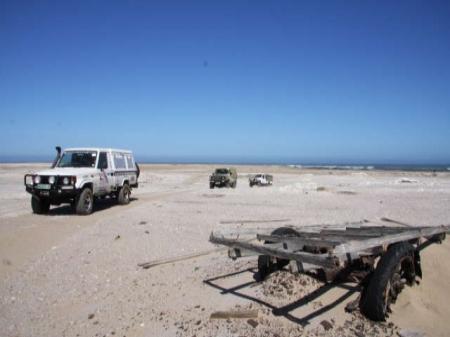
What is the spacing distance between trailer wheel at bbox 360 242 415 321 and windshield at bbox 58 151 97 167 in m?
12.0

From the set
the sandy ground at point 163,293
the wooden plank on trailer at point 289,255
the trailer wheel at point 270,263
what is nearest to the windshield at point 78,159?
the sandy ground at point 163,293

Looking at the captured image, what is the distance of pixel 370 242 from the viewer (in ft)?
15.0

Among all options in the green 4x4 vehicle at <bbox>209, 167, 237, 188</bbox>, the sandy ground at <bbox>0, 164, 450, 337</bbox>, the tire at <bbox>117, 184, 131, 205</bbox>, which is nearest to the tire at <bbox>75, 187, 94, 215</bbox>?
the sandy ground at <bbox>0, 164, 450, 337</bbox>

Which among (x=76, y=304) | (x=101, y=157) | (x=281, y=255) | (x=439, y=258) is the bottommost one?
(x=76, y=304)

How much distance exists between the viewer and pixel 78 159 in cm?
1455

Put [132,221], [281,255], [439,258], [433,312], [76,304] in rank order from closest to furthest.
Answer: [281,255]
[433,312]
[76,304]
[439,258]
[132,221]

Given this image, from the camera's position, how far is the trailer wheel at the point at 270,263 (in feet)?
19.0

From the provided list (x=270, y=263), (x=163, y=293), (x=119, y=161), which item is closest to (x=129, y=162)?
(x=119, y=161)

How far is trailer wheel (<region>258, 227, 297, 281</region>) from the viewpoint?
5.78m

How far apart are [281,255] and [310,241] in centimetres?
80

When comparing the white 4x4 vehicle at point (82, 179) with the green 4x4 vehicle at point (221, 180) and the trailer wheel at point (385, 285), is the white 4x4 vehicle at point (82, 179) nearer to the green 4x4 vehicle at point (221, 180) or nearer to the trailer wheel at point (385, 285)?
the trailer wheel at point (385, 285)

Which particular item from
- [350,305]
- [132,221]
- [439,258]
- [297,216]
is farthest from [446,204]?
[350,305]

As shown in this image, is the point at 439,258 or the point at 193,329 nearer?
the point at 193,329

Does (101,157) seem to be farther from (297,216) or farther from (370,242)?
(370,242)
